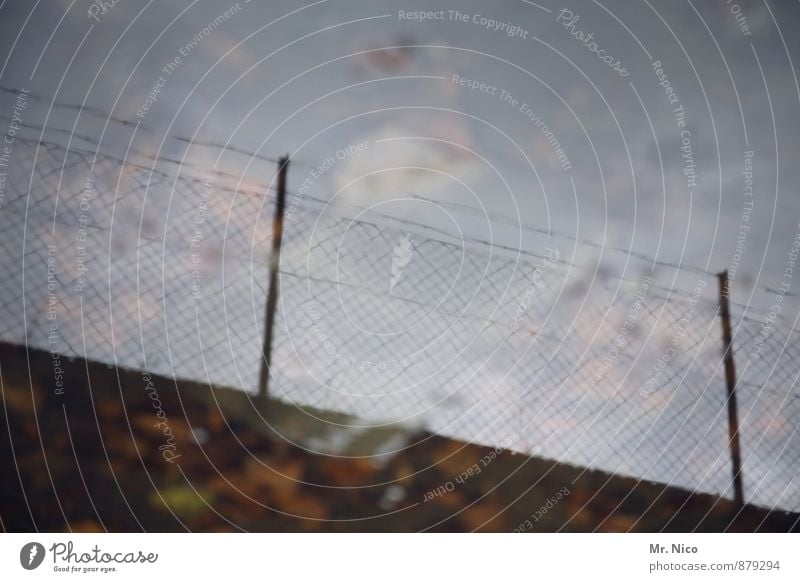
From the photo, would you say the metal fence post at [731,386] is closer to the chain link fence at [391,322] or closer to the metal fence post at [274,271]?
the chain link fence at [391,322]

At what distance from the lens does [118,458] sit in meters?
0.60

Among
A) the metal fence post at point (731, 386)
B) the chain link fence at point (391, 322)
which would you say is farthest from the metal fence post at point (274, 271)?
the metal fence post at point (731, 386)

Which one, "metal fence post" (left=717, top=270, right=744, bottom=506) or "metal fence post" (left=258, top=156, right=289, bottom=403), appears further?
"metal fence post" (left=717, top=270, right=744, bottom=506)

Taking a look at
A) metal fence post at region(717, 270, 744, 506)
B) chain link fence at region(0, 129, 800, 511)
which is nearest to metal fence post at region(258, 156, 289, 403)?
chain link fence at region(0, 129, 800, 511)

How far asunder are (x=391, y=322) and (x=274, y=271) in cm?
14

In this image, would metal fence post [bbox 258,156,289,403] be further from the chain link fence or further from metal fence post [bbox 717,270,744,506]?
metal fence post [bbox 717,270,744,506]

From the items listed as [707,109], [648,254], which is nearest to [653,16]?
[707,109]

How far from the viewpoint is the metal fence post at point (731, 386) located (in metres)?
0.80

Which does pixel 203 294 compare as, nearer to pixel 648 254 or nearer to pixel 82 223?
pixel 82 223

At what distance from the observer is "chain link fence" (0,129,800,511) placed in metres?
0.61

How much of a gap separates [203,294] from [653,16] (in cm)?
64

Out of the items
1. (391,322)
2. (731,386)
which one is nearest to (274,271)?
(391,322)

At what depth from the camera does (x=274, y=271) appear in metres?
0.66

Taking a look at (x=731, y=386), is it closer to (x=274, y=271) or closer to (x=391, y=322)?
(x=391, y=322)
